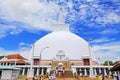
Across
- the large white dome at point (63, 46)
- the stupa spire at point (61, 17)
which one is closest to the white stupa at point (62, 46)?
the large white dome at point (63, 46)

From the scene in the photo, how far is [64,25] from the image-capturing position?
61062 millimetres

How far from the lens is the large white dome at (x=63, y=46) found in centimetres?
5066

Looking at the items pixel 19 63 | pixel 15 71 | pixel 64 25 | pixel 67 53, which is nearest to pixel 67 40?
pixel 67 53

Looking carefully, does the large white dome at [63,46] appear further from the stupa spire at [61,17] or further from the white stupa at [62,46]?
the stupa spire at [61,17]

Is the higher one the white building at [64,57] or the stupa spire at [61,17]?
the stupa spire at [61,17]

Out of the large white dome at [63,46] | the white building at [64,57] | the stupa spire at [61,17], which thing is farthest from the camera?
the stupa spire at [61,17]

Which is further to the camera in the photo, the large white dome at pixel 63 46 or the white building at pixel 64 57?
the large white dome at pixel 63 46

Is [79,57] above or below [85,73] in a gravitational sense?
above

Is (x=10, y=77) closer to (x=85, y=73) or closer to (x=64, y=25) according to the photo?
(x=85, y=73)

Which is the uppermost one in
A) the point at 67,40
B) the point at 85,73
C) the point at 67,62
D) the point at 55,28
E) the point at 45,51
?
the point at 55,28

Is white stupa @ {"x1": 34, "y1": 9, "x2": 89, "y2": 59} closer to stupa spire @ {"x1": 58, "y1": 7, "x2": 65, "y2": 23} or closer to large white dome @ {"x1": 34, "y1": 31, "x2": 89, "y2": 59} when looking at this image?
large white dome @ {"x1": 34, "y1": 31, "x2": 89, "y2": 59}

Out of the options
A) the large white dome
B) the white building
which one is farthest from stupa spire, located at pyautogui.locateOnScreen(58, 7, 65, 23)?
the large white dome

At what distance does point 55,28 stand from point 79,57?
16.6 metres

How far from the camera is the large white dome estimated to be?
50.7 m
